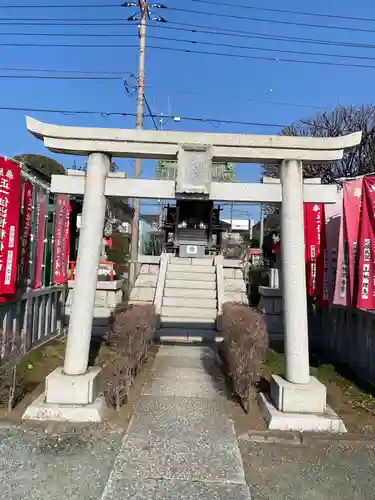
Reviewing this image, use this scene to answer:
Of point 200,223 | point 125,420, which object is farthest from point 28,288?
point 200,223

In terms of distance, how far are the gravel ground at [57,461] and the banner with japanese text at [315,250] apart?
16.6 feet

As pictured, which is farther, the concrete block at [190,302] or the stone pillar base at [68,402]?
the concrete block at [190,302]

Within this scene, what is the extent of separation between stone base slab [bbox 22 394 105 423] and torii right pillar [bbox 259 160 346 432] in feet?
6.77

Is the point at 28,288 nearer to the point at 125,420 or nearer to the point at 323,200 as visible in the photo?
the point at 125,420

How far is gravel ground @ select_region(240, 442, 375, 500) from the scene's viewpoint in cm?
338

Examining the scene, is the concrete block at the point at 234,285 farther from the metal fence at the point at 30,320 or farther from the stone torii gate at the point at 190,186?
the stone torii gate at the point at 190,186

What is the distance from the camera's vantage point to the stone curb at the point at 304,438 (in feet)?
14.3

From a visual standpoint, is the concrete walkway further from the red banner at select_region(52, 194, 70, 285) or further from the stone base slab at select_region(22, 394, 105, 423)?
the red banner at select_region(52, 194, 70, 285)

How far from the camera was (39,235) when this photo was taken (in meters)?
8.05

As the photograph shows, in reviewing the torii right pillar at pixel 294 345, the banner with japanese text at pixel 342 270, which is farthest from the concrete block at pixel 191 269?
the torii right pillar at pixel 294 345

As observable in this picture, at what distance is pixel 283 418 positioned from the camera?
468 cm

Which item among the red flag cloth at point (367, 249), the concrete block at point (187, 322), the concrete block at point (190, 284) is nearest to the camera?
the red flag cloth at point (367, 249)

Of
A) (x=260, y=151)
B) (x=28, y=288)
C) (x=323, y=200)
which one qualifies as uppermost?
(x=260, y=151)

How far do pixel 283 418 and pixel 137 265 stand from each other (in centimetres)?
1228
